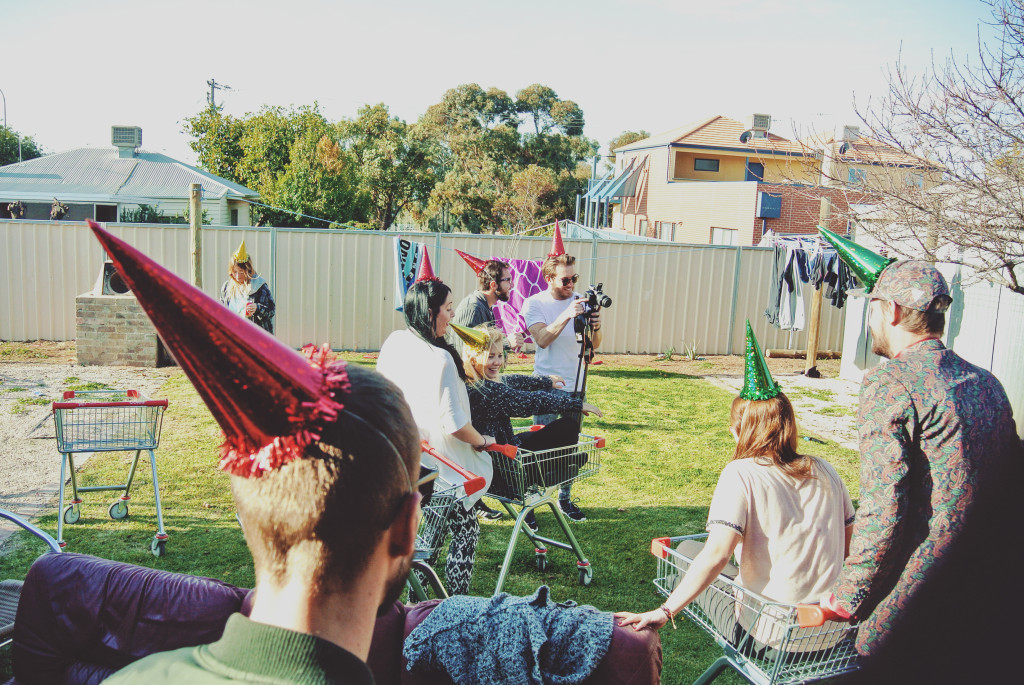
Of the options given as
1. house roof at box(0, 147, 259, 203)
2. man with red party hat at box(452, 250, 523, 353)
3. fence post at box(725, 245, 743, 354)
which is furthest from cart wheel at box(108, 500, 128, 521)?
house roof at box(0, 147, 259, 203)

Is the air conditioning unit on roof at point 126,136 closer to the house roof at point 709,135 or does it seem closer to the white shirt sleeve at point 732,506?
the house roof at point 709,135

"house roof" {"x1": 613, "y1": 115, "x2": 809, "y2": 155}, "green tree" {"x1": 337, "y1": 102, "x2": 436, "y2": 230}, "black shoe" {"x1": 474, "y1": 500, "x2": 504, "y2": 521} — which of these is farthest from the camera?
"green tree" {"x1": 337, "y1": 102, "x2": 436, "y2": 230}

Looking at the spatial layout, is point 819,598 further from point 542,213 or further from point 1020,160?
point 542,213

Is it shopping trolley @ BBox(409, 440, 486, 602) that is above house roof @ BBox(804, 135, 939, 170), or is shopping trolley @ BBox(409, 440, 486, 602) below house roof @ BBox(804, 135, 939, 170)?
below

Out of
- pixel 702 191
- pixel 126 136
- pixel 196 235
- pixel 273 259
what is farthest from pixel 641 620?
pixel 702 191

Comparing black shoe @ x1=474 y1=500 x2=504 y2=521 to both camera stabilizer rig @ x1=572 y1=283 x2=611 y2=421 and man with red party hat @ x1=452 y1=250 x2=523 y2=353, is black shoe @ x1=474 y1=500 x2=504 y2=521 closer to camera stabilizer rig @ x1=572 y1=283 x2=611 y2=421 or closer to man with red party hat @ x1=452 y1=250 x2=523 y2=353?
camera stabilizer rig @ x1=572 y1=283 x2=611 y2=421

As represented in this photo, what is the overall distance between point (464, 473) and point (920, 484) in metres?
2.07

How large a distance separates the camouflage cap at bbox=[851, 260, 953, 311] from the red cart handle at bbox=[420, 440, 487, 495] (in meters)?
2.02

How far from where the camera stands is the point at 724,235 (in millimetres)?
29734

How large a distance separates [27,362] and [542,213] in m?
25.6

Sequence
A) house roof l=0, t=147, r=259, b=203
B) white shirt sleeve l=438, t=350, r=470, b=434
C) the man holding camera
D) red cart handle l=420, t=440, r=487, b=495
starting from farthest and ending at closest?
1. house roof l=0, t=147, r=259, b=203
2. the man holding camera
3. white shirt sleeve l=438, t=350, r=470, b=434
4. red cart handle l=420, t=440, r=487, b=495

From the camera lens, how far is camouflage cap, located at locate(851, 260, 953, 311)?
2760mm

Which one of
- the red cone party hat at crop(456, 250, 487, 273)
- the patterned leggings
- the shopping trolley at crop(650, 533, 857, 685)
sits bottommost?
the patterned leggings

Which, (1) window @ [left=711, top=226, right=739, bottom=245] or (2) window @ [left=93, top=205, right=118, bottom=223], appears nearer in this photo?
(2) window @ [left=93, top=205, right=118, bottom=223]
